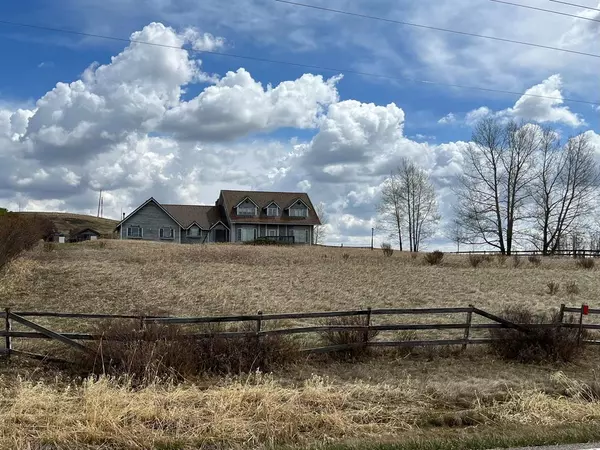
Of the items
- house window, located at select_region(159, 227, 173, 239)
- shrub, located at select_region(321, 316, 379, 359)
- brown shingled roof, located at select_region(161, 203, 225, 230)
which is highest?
brown shingled roof, located at select_region(161, 203, 225, 230)

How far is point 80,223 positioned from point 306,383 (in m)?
136

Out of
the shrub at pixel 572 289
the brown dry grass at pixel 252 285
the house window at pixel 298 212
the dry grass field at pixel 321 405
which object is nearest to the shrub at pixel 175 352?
the dry grass field at pixel 321 405

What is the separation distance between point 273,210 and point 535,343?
54.9 m

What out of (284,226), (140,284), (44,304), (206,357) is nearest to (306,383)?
(206,357)

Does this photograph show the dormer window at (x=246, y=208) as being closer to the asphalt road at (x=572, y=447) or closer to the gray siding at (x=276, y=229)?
the gray siding at (x=276, y=229)

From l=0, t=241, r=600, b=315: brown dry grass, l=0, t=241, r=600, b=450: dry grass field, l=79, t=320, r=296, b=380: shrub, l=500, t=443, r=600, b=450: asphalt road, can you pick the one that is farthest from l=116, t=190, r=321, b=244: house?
l=500, t=443, r=600, b=450: asphalt road

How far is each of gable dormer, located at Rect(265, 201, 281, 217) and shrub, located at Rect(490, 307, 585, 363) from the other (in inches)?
2129

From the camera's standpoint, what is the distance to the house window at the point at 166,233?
208 feet

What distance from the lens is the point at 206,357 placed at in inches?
381

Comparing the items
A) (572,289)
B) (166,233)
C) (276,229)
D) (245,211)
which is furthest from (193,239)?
(572,289)

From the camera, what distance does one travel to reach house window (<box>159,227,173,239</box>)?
63.4m

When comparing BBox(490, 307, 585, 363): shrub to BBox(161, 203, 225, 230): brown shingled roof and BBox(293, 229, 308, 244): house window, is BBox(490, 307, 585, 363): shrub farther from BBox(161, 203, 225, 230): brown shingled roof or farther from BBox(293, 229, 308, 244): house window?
BBox(161, 203, 225, 230): brown shingled roof

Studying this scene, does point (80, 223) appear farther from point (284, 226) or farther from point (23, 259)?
point (23, 259)

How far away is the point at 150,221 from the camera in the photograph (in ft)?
207
